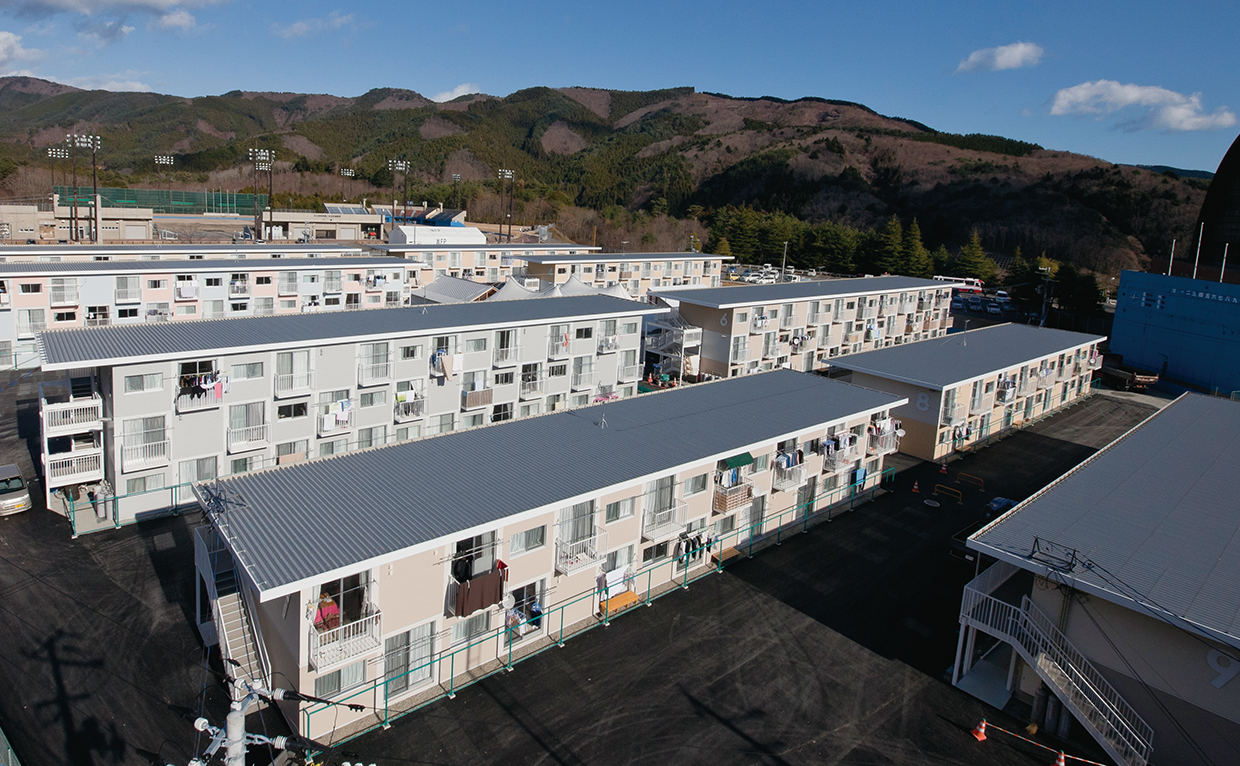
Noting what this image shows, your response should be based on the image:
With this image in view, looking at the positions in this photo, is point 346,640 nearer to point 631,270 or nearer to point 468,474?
point 468,474

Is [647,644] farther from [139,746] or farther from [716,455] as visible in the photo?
[139,746]

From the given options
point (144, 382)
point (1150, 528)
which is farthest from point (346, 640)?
point (1150, 528)

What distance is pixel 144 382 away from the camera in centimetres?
2181

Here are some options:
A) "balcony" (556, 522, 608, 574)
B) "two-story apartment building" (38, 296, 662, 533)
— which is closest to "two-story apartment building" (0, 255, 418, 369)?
"two-story apartment building" (38, 296, 662, 533)

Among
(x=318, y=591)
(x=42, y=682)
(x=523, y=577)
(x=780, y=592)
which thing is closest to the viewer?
(x=318, y=591)

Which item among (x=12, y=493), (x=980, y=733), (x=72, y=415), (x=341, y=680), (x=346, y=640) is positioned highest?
(x=72, y=415)

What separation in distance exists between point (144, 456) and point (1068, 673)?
80.4 ft

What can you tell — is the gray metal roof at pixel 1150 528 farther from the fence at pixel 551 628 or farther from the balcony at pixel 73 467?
the balcony at pixel 73 467

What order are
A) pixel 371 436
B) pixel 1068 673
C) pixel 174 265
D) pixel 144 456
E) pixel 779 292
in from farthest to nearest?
pixel 779 292
pixel 174 265
pixel 371 436
pixel 144 456
pixel 1068 673

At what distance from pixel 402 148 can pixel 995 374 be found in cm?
16160

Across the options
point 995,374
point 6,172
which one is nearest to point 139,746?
point 995,374

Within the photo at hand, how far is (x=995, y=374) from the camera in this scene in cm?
3372

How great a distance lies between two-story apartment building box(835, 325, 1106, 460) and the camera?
31.5 metres

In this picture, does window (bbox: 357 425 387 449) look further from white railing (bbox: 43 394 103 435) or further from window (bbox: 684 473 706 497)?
window (bbox: 684 473 706 497)
